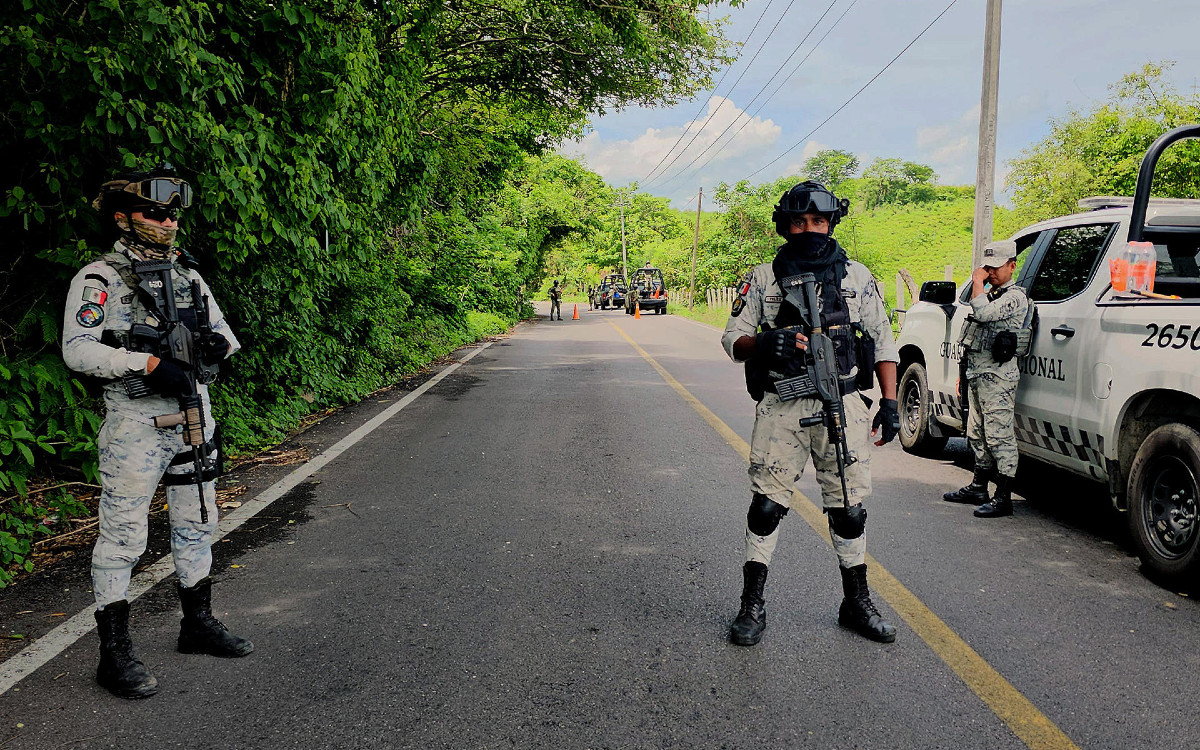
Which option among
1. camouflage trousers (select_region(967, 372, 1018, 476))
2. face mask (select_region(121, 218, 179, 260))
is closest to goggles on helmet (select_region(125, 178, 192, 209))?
face mask (select_region(121, 218, 179, 260))

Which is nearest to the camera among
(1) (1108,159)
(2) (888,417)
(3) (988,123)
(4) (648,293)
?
(2) (888,417)

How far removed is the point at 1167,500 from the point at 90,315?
515 centimetres

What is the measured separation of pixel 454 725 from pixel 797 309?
218cm

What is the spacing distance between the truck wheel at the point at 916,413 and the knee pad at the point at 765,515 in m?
3.92

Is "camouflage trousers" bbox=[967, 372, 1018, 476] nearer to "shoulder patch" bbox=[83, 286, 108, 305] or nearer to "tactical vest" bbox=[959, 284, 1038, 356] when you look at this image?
"tactical vest" bbox=[959, 284, 1038, 356]

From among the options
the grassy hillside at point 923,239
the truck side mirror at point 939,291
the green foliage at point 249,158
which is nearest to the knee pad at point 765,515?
the truck side mirror at point 939,291

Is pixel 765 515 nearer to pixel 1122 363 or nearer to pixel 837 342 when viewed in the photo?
pixel 837 342

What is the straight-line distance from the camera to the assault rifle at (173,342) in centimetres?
330

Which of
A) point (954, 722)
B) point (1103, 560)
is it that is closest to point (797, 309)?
point (954, 722)

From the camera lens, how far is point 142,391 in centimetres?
327

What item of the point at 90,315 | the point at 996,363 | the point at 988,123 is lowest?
the point at 996,363

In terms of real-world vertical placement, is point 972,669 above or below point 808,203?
below

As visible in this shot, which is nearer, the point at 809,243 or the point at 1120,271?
the point at 809,243

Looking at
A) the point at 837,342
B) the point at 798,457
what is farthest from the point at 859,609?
the point at 837,342
